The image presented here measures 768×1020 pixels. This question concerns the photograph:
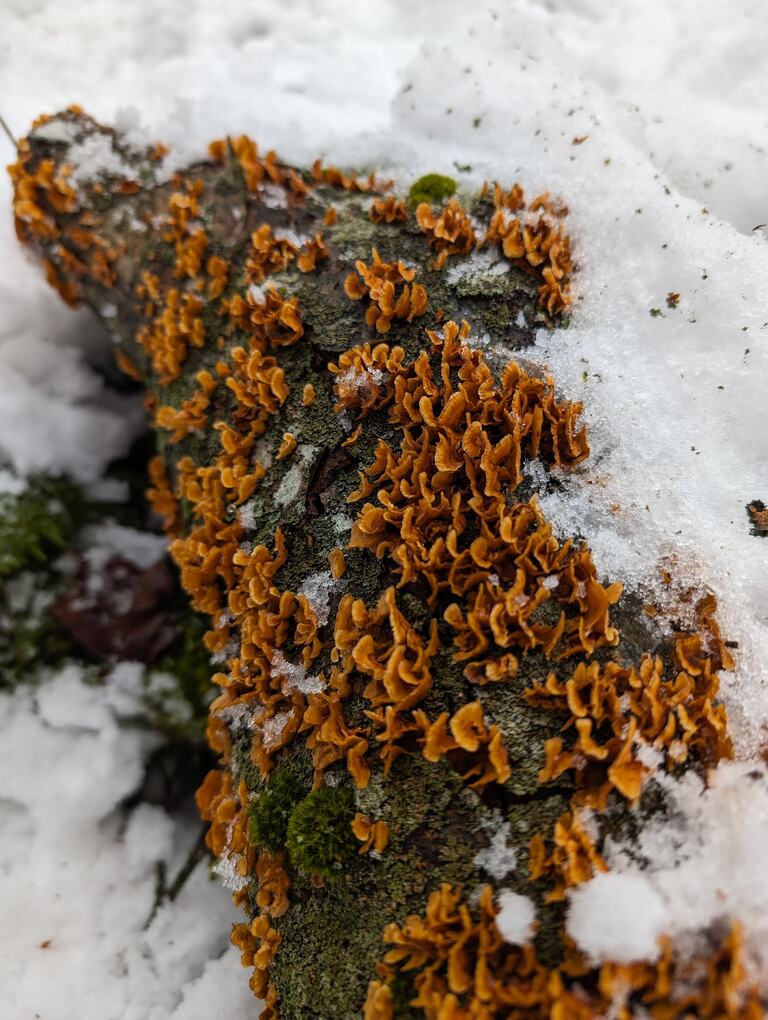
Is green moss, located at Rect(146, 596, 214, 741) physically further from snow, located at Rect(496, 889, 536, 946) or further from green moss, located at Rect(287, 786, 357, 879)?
snow, located at Rect(496, 889, 536, 946)

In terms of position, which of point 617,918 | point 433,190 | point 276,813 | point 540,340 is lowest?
point 276,813

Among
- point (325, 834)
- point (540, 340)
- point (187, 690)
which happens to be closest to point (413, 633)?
point (325, 834)

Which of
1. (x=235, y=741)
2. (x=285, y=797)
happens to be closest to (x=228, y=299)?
(x=235, y=741)

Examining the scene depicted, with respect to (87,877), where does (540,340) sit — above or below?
above

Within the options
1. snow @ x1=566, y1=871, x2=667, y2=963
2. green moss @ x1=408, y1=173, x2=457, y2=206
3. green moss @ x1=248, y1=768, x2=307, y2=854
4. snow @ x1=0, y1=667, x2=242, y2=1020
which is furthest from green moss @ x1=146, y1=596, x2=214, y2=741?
green moss @ x1=408, y1=173, x2=457, y2=206

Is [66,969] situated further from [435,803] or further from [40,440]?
[40,440]

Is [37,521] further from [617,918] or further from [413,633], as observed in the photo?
[617,918]

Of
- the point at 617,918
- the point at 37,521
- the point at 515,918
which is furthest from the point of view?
the point at 37,521

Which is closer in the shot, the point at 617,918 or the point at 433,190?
the point at 617,918

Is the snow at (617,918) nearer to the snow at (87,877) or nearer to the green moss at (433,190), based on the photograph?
the snow at (87,877)
